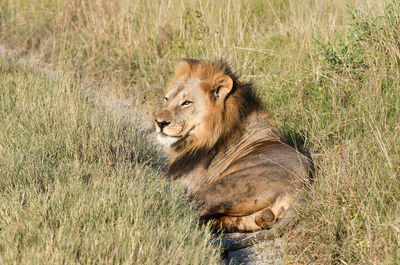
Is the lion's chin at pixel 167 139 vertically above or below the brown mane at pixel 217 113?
below

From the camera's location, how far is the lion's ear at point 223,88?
4.70 meters

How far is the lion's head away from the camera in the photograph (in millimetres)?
4699

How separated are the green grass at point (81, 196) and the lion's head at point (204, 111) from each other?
17.5 inches

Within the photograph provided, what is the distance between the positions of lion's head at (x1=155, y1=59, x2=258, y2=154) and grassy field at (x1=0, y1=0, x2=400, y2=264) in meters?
0.34

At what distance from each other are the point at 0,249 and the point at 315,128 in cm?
260

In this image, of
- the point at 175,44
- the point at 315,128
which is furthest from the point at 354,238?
the point at 175,44

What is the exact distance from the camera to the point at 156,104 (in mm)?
7113

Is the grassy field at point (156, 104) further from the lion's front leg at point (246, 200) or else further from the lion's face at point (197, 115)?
the lion's face at point (197, 115)

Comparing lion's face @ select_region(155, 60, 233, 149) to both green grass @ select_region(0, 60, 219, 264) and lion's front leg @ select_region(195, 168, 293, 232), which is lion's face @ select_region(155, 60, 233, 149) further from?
lion's front leg @ select_region(195, 168, 293, 232)

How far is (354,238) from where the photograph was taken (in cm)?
322

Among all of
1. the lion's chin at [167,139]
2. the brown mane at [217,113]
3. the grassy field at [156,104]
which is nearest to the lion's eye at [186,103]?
the brown mane at [217,113]

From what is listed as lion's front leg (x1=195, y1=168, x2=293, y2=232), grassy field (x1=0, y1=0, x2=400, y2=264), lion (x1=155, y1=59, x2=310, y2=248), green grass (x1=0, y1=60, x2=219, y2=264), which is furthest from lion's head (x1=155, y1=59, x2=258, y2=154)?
lion's front leg (x1=195, y1=168, x2=293, y2=232)

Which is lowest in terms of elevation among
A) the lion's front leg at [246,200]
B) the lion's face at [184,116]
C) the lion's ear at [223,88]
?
the lion's front leg at [246,200]

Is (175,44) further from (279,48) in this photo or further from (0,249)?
(0,249)
